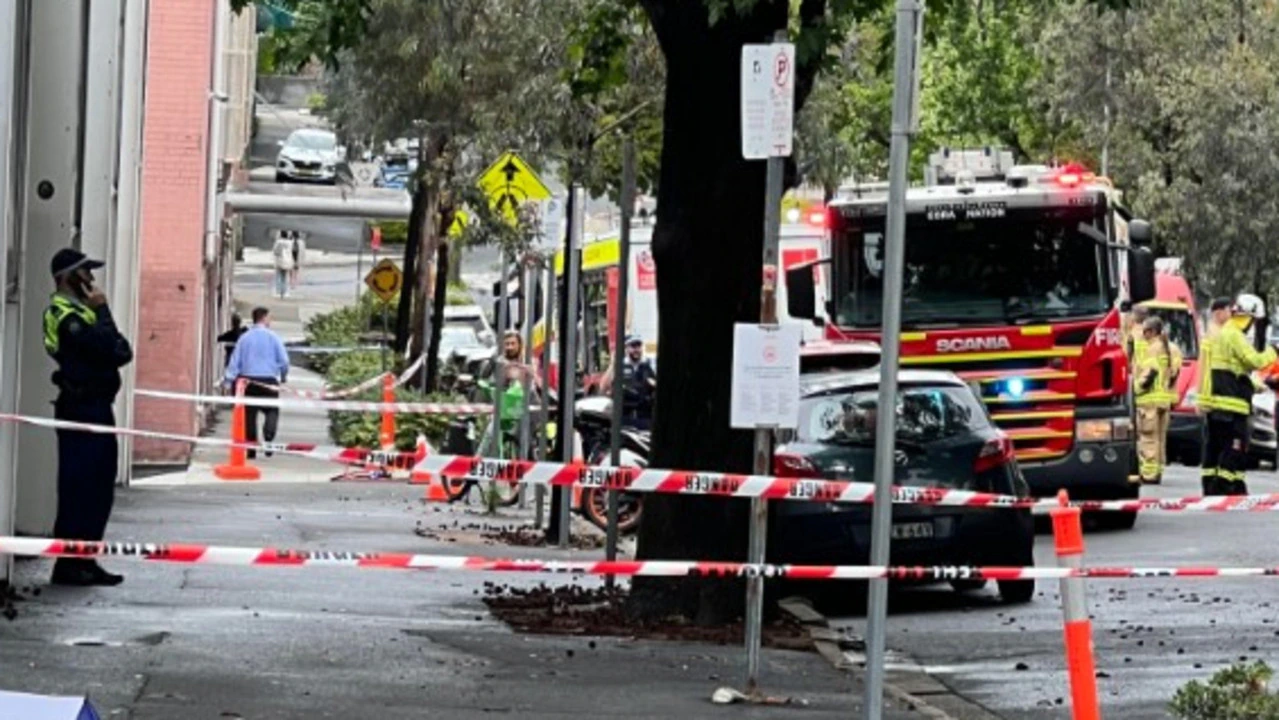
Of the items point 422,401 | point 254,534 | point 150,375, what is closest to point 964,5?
point 254,534

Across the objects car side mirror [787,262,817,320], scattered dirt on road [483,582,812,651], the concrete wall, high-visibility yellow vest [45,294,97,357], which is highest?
the concrete wall

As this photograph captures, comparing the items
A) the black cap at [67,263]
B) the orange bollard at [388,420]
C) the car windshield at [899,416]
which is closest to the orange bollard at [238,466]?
the orange bollard at [388,420]

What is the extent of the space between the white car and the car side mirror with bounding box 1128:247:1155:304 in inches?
1933

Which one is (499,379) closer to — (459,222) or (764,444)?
(459,222)

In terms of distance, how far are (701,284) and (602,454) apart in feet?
29.3

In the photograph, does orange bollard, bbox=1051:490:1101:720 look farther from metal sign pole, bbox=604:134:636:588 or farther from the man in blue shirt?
the man in blue shirt

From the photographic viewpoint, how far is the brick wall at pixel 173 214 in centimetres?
3109

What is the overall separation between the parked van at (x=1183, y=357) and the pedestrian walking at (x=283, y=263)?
31113 mm

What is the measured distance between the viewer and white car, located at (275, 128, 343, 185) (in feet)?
240

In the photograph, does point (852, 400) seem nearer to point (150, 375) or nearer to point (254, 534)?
point (254, 534)

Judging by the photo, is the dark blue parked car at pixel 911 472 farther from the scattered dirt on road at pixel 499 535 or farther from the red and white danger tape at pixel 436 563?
the red and white danger tape at pixel 436 563

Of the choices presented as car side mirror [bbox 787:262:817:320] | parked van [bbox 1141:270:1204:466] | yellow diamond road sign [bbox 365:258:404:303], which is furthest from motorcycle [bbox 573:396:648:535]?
yellow diamond road sign [bbox 365:258:404:303]

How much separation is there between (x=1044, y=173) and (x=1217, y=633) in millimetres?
9835

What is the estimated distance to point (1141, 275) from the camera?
80.4 ft
